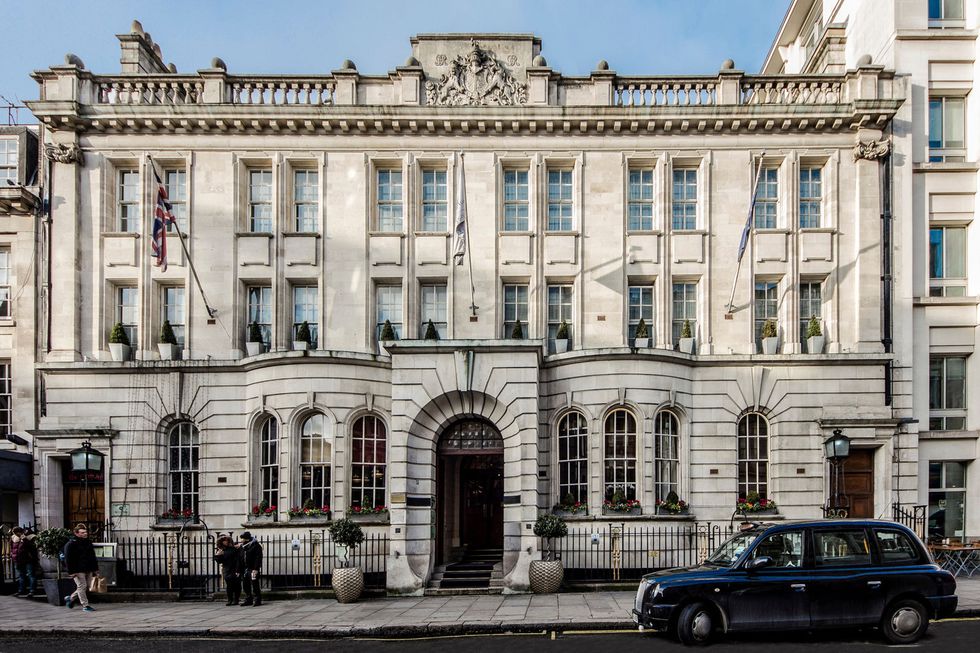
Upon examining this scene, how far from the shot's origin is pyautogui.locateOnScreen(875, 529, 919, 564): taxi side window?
44.9 feet

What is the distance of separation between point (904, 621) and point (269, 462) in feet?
49.9

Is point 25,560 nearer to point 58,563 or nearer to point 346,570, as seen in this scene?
point 58,563

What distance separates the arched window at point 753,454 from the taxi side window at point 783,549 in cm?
918

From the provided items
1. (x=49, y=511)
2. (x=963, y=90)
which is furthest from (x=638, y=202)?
(x=49, y=511)

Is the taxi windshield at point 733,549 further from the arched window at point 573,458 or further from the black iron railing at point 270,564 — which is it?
the black iron railing at point 270,564

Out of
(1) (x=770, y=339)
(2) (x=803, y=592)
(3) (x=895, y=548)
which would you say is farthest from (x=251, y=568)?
(1) (x=770, y=339)

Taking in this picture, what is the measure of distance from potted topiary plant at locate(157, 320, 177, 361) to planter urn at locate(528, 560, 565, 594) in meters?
11.5

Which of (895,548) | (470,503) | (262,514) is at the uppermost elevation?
(895,548)

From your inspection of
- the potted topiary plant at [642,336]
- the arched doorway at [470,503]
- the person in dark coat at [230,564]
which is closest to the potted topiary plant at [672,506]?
the potted topiary plant at [642,336]

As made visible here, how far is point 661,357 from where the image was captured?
72.0 feet

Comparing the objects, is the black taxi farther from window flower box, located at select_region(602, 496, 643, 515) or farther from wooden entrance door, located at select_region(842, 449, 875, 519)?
wooden entrance door, located at select_region(842, 449, 875, 519)

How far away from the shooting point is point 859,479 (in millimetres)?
22688

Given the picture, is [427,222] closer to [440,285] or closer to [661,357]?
[440,285]

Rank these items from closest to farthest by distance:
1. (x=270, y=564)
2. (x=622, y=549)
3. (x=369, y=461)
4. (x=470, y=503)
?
(x=622, y=549) → (x=270, y=564) → (x=369, y=461) → (x=470, y=503)
